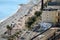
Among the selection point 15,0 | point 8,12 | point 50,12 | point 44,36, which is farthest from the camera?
point 15,0

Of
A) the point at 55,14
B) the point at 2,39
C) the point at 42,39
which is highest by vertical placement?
the point at 55,14

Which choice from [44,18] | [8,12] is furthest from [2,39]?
[8,12]

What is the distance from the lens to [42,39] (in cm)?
641

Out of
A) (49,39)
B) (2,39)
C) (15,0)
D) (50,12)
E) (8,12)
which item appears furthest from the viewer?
(15,0)

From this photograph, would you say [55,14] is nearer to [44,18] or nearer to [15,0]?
[44,18]

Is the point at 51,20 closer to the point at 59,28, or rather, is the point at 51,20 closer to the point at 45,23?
the point at 45,23

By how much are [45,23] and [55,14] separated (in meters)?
0.55

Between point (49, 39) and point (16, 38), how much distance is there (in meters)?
5.17

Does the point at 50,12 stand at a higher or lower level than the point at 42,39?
higher

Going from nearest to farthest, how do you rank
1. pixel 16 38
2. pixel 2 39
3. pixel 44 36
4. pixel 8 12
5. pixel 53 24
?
1. pixel 44 36
2. pixel 53 24
3. pixel 16 38
4. pixel 2 39
5. pixel 8 12

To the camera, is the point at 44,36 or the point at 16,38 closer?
the point at 44,36

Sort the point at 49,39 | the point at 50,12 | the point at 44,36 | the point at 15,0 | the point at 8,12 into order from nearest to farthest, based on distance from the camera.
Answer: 1. the point at 49,39
2. the point at 44,36
3. the point at 50,12
4. the point at 8,12
5. the point at 15,0

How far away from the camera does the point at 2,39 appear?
12328 mm

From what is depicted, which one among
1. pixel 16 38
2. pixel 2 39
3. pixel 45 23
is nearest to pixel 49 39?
pixel 45 23
